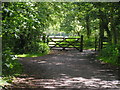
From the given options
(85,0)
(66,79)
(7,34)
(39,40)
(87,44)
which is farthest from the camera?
(87,44)

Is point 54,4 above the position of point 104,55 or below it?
above

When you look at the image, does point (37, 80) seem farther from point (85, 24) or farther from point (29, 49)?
point (85, 24)

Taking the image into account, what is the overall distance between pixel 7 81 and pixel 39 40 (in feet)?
41.7

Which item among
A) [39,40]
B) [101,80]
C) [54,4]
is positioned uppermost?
[54,4]

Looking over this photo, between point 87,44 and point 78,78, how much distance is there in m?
21.8

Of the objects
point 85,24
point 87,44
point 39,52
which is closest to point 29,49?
point 39,52

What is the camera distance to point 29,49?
61.9ft

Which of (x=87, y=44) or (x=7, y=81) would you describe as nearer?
(x=7, y=81)

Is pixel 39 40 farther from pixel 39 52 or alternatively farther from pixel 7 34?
pixel 7 34

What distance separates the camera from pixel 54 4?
625 inches

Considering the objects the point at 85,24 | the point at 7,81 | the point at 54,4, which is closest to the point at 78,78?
the point at 7,81

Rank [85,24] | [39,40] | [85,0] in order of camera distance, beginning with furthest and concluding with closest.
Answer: [85,24] < [39,40] < [85,0]

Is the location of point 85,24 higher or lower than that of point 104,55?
higher

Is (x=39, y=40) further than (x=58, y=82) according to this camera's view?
Yes
